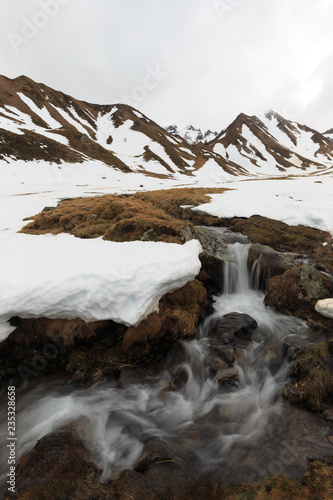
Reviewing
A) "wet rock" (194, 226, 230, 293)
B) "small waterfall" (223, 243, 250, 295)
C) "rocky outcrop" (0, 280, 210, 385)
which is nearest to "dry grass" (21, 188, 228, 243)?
"wet rock" (194, 226, 230, 293)

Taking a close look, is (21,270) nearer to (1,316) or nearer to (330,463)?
(1,316)

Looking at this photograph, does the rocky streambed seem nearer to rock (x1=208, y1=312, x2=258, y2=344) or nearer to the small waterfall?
rock (x1=208, y1=312, x2=258, y2=344)

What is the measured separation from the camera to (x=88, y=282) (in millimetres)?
6254

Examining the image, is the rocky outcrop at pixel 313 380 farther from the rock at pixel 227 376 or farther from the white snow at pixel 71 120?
the white snow at pixel 71 120

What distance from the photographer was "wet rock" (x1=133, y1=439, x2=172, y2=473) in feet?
14.8

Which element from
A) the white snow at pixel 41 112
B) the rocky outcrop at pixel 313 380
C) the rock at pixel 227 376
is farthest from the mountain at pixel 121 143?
the rocky outcrop at pixel 313 380

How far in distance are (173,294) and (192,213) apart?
969 centimetres

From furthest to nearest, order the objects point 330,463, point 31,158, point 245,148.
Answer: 1. point 245,148
2. point 31,158
3. point 330,463

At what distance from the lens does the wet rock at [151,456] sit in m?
4.52

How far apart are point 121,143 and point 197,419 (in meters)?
93.7

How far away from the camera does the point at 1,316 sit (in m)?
5.80

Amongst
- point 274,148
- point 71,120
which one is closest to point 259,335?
point 71,120

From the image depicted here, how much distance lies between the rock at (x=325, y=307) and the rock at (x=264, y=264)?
225 centimetres

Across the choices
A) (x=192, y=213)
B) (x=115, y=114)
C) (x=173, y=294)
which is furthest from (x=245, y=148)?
(x=173, y=294)
